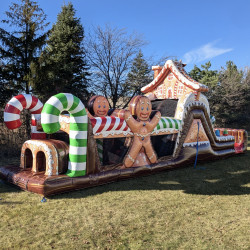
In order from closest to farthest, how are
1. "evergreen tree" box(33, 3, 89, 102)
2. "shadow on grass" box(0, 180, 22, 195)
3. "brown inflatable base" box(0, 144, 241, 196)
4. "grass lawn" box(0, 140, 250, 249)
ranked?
"grass lawn" box(0, 140, 250, 249), "brown inflatable base" box(0, 144, 241, 196), "shadow on grass" box(0, 180, 22, 195), "evergreen tree" box(33, 3, 89, 102)

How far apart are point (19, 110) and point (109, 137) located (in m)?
1.73

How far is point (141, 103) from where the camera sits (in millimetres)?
5387

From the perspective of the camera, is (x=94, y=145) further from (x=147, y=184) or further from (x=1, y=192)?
(x=1, y=192)

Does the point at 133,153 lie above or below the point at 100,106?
below

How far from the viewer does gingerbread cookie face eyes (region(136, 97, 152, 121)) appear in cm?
534

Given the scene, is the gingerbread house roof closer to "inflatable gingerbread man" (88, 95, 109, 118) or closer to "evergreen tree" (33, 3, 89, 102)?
"inflatable gingerbread man" (88, 95, 109, 118)

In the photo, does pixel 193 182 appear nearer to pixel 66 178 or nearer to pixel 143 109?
pixel 143 109

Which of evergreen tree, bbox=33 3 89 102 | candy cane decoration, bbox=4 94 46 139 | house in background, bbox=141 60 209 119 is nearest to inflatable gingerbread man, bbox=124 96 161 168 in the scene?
house in background, bbox=141 60 209 119

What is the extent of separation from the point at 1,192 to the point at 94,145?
1.86m

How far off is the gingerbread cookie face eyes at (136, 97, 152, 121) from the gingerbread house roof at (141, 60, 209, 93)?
1869 millimetres

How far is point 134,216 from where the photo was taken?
356 centimetres

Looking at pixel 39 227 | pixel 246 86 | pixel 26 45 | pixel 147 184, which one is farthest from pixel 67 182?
pixel 246 86

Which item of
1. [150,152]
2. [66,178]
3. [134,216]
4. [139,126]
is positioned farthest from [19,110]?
[150,152]

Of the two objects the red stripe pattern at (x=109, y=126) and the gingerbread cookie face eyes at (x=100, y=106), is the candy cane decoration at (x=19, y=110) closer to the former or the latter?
the gingerbread cookie face eyes at (x=100, y=106)
